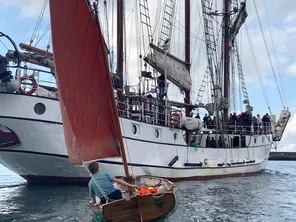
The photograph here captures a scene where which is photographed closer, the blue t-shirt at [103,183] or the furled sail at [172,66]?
the blue t-shirt at [103,183]

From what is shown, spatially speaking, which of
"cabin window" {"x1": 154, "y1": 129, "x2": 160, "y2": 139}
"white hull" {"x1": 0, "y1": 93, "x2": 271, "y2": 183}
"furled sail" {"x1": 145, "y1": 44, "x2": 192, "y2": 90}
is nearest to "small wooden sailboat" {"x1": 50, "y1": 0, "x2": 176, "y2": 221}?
"white hull" {"x1": 0, "y1": 93, "x2": 271, "y2": 183}

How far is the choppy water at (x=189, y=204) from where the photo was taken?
42.6 ft

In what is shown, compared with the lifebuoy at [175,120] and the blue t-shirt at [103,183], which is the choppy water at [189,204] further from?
the lifebuoy at [175,120]

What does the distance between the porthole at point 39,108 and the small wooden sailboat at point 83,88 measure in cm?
672

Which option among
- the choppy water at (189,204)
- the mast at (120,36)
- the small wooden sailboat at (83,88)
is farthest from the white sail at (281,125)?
the small wooden sailboat at (83,88)

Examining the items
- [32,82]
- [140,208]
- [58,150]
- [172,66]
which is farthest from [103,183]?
[172,66]

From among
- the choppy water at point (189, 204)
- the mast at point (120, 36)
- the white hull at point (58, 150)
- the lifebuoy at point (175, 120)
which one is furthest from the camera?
the lifebuoy at point (175, 120)

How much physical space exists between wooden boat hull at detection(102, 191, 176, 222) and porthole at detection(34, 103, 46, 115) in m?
9.31

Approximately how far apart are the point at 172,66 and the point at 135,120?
6461 millimetres

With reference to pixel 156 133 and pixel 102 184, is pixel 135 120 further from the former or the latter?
pixel 102 184

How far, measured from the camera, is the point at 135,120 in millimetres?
20500

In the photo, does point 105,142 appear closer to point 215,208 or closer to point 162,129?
point 215,208

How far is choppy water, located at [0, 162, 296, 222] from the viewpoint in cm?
1299

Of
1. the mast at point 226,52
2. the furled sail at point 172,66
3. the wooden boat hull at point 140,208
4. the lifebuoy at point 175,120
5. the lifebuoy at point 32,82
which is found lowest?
the wooden boat hull at point 140,208
